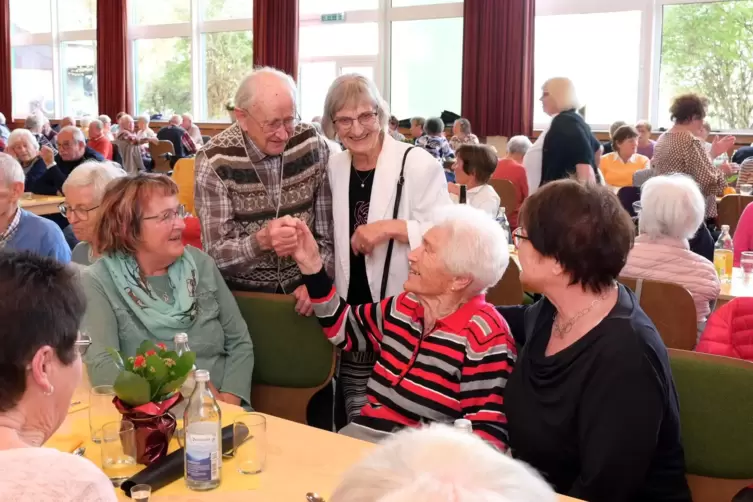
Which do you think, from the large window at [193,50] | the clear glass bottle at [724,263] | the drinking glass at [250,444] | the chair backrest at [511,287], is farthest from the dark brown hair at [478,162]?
the large window at [193,50]

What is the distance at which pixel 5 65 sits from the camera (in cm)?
1711

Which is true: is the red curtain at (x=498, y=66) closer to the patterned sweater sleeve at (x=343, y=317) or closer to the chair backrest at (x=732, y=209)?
the chair backrest at (x=732, y=209)

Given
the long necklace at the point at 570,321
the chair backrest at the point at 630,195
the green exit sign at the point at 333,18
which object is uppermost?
the green exit sign at the point at 333,18

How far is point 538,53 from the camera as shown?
11.4m

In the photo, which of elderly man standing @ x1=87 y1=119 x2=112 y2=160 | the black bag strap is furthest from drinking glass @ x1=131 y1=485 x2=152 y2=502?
elderly man standing @ x1=87 y1=119 x2=112 y2=160

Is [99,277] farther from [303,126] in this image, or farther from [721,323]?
[721,323]

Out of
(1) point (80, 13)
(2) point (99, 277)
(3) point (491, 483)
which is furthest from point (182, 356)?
(1) point (80, 13)

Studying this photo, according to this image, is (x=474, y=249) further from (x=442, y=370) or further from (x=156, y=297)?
(x=156, y=297)

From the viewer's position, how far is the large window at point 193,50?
14.3 metres

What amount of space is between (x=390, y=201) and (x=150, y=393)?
4.02 feet

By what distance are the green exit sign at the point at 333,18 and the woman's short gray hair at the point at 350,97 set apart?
1087 cm

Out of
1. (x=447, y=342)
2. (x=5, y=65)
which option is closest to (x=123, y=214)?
(x=447, y=342)

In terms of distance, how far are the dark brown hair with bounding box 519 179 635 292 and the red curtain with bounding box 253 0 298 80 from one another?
11.7 metres

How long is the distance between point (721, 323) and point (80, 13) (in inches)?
652
